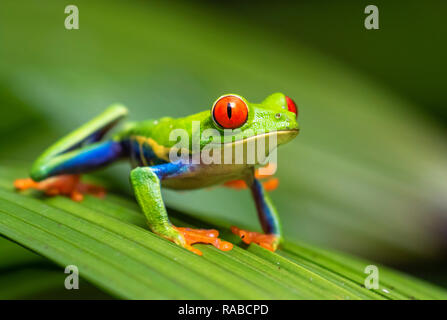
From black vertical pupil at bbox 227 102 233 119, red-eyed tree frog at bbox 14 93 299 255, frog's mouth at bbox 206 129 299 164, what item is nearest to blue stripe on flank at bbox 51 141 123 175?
red-eyed tree frog at bbox 14 93 299 255

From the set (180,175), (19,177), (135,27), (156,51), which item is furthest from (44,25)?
(180,175)

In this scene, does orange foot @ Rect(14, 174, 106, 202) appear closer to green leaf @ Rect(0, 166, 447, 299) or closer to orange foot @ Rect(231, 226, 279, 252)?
green leaf @ Rect(0, 166, 447, 299)

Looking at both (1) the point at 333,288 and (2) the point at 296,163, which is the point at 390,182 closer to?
(2) the point at 296,163

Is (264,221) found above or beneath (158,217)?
beneath

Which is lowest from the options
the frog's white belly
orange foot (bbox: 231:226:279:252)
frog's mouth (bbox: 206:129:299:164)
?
orange foot (bbox: 231:226:279:252)

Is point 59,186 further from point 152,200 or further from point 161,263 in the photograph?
point 161,263

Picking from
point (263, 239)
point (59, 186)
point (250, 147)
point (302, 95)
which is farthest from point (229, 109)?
point (302, 95)

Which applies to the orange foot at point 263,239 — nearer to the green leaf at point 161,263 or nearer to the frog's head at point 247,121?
the green leaf at point 161,263
